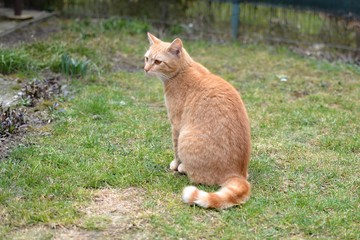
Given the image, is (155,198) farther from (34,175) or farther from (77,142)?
(77,142)

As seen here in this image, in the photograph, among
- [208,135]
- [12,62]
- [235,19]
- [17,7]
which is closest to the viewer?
[208,135]

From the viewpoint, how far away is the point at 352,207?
4191 millimetres

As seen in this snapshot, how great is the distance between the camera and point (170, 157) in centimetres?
504

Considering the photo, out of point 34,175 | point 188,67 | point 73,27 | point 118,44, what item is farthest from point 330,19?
point 34,175

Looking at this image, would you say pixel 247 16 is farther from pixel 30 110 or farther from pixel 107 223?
pixel 107 223

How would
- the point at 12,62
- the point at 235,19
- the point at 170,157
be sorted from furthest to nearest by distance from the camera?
the point at 235,19 → the point at 12,62 → the point at 170,157

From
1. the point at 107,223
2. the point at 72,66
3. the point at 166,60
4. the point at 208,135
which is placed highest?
the point at 166,60

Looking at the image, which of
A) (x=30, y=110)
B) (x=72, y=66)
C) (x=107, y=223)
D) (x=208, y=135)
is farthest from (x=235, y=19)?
(x=107, y=223)

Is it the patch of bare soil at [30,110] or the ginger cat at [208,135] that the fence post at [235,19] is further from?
the ginger cat at [208,135]

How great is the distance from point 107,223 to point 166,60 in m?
1.53

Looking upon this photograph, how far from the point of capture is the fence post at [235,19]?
9328 mm

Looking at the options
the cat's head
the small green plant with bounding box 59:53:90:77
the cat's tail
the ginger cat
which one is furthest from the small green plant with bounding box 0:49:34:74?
the cat's tail

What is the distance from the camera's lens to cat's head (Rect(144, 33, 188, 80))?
478cm

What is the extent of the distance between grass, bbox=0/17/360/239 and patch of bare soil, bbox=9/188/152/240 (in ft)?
0.05
